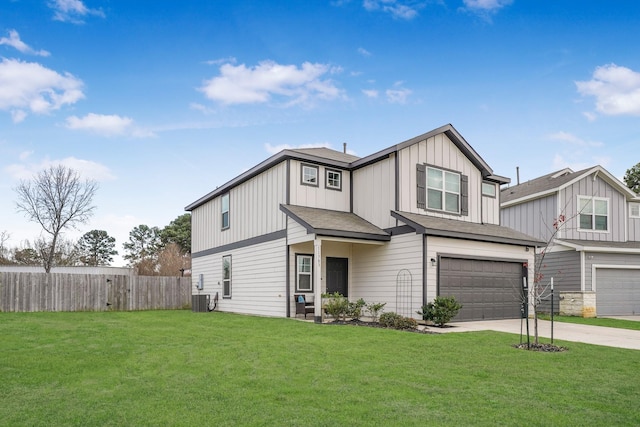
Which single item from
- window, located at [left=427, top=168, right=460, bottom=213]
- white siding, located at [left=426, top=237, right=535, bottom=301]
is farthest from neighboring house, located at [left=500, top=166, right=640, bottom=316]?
window, located at [left=427, top=168, right=460, bottom=213]

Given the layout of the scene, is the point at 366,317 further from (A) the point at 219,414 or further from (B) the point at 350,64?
(A) the point at 219,414

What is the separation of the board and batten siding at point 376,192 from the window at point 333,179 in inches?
20.9

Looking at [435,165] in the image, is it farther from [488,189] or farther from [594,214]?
[594,214]

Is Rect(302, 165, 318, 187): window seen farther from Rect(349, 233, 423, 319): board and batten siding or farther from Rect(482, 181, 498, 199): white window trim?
Rect(482, 181, 498, 199): white window trim

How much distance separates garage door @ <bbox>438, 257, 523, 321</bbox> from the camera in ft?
47.6

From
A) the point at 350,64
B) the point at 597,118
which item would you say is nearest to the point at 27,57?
the point at 350,64

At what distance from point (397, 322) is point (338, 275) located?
4.44m

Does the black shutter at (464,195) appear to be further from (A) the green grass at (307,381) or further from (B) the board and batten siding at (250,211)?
(A) the green grass at (307,381)

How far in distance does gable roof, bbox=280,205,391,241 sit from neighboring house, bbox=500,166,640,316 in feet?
27.0

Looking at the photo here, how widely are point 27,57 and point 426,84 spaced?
43.8 feet

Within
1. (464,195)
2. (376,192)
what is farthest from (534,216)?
(376,192)

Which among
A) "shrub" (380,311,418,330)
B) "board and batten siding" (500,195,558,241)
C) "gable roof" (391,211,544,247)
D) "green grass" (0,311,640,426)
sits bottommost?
"shrub" (380,311,418,330)

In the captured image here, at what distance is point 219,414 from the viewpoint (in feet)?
16.4

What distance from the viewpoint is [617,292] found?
1956 cm
